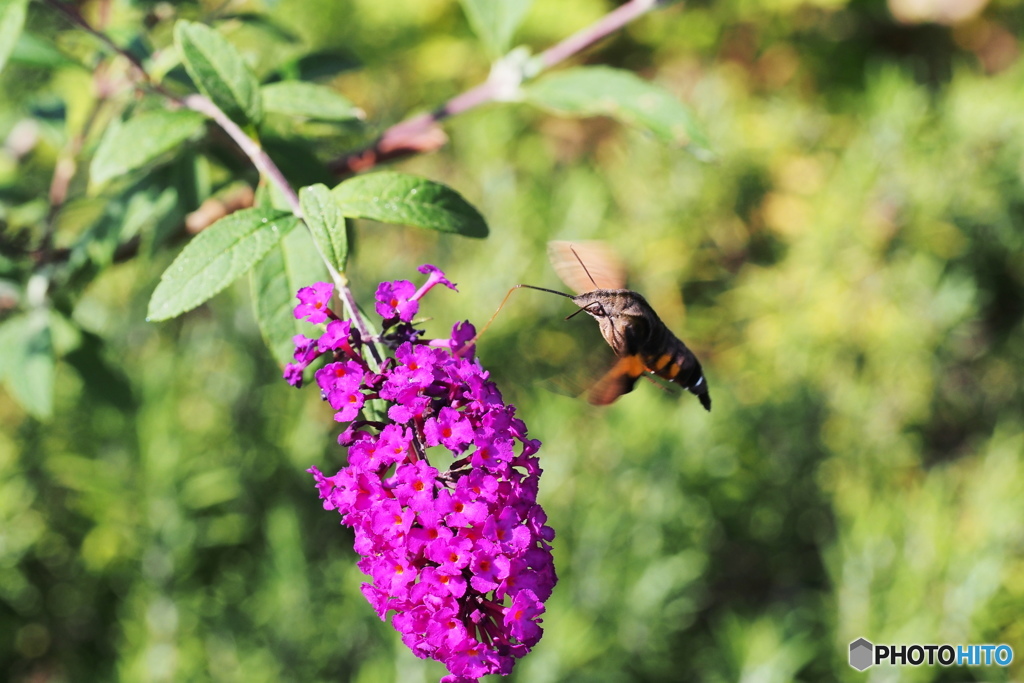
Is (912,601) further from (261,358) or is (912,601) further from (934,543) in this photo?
(261,358)

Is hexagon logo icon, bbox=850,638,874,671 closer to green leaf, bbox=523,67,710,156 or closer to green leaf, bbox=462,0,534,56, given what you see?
green leaf, bbox=523,67,710,156

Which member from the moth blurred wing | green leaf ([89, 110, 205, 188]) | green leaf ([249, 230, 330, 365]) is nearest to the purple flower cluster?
green leaf ([249, 230, 330, 365])

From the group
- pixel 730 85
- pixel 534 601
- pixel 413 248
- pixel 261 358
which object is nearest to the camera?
pixel 534 601

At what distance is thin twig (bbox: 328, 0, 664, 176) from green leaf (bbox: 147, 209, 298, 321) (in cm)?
49

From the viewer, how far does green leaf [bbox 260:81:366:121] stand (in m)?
1.30

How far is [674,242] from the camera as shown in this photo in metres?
4.05

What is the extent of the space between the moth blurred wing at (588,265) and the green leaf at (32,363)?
36.7 inches

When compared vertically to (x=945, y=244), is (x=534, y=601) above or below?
above

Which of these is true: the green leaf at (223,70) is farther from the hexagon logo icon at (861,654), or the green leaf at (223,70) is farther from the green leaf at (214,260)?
the hexagon logo icon at (861,654)

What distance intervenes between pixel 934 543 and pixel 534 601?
2173 millimetres

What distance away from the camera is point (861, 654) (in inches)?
101

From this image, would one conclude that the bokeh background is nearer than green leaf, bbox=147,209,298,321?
No

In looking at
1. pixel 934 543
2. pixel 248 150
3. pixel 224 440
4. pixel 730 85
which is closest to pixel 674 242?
pixel 730 85

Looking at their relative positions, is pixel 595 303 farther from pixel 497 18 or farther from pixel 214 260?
pixel 497 18
